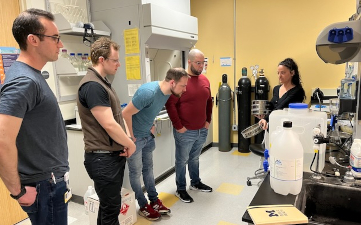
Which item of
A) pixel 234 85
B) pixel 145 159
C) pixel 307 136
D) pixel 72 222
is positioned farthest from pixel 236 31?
pixel 72 222

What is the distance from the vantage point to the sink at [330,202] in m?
1.06

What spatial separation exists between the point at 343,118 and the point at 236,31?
274 centimetres

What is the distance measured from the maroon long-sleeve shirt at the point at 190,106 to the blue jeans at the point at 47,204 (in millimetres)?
1351

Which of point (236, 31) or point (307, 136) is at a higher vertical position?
point (236, 31)

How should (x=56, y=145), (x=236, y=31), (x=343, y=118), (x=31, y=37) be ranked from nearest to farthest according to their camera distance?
(x=31, y=37), (x=56, y=145), (x=343, y=118), (x=236, y=31)

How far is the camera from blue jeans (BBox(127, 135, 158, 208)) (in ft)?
7.30

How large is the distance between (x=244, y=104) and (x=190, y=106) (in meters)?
1.85

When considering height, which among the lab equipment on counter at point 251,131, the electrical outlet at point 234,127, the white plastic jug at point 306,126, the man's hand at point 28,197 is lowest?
the electrical outlet at point 234,127

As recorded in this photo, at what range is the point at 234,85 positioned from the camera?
4.35m

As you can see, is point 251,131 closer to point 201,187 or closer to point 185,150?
point 185,150

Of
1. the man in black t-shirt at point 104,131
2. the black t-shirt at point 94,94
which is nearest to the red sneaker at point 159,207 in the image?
the man in black t-shirt at point 104,131

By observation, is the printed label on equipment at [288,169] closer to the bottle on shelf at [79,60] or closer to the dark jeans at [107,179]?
the dark jeans at [107,179]

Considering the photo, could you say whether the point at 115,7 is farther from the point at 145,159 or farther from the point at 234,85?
the point at 234,85

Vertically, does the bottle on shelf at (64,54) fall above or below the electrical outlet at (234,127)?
above
